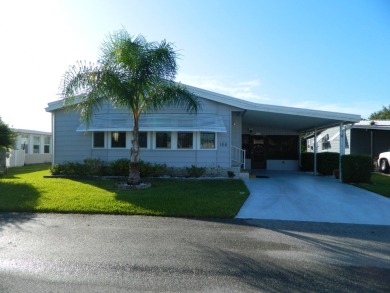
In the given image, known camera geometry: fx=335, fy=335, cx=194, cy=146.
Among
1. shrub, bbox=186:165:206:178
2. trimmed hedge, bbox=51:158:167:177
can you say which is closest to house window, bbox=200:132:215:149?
shrub, bbox=186:165:206:178

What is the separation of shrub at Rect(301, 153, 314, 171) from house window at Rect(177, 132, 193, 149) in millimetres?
8359

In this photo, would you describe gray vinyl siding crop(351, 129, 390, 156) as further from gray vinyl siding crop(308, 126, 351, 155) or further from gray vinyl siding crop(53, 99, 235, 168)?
gray vinyl siding crop(53, 99, 235, 168)

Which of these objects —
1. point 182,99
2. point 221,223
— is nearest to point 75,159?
point 182,99

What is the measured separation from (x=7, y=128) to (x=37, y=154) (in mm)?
12267

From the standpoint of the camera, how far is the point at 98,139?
15.8 m

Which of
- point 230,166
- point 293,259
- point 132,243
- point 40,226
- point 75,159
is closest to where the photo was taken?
point 293,259

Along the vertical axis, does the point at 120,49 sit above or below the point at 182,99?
above

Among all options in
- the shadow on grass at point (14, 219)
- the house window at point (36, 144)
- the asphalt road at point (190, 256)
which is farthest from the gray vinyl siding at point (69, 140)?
the house window at point (36, 144)

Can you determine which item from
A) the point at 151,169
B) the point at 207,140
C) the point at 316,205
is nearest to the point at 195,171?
the point at 207,140

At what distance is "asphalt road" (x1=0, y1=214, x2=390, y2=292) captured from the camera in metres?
3.95

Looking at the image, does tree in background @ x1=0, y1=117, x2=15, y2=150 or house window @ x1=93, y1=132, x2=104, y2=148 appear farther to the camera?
tree in background @ x1=0, y1=117, x2=15, y2=150

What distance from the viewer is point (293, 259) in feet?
15.8

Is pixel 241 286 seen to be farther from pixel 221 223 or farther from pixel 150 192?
pixel 150 192

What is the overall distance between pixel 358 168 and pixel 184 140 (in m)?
7.31
